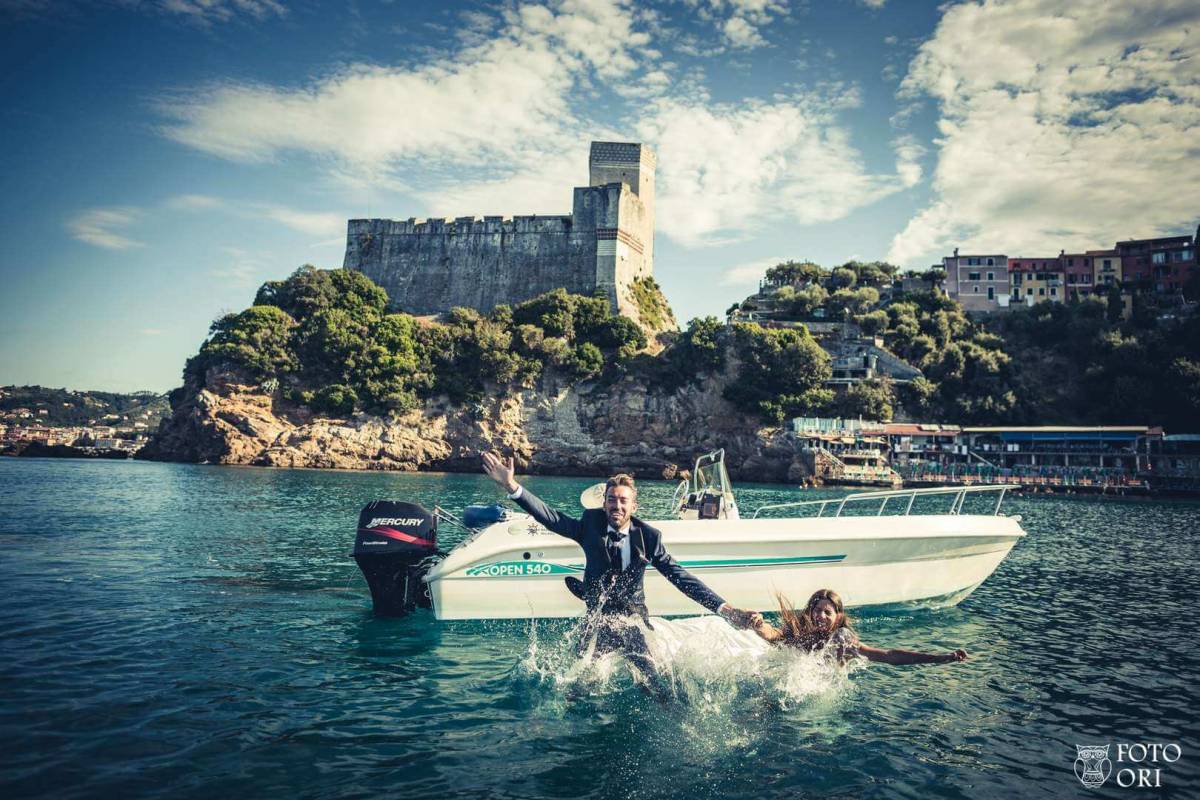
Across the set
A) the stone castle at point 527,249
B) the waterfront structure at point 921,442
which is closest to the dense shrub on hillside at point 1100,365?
the waterfront structure at point 921,442

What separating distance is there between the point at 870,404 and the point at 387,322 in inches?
1496

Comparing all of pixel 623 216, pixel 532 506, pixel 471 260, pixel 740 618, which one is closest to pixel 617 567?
pixel 532 506

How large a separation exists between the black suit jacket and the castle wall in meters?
56.3

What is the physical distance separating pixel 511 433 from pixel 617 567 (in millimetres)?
50752

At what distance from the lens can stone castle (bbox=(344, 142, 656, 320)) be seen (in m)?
61.2

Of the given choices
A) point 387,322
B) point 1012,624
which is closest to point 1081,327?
point 387,322

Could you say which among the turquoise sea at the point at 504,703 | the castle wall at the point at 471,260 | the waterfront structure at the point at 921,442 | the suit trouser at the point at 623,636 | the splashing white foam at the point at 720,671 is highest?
the castle wall at the point at 471,260

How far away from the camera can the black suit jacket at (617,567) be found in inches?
230

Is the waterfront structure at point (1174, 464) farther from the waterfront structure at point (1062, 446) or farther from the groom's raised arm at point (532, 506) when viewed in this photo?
the groom's raised arm at point (532, 506)

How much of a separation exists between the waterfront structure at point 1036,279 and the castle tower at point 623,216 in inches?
1621

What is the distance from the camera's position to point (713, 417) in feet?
185

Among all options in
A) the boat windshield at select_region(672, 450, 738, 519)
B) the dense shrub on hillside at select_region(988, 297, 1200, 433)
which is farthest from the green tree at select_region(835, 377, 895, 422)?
the boat windshield at select_region(672, 450, 738, 519)

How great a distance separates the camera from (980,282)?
7669 cm

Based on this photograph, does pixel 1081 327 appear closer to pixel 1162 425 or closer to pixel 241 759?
pixel 1162 425
